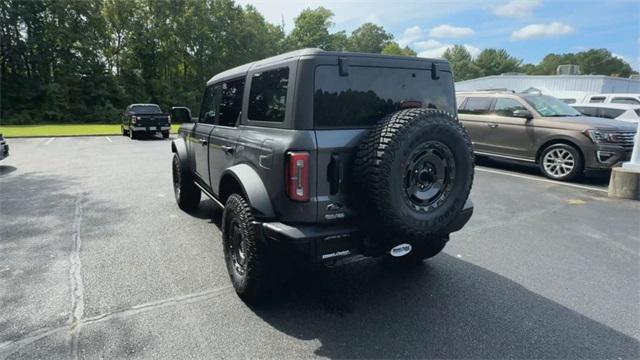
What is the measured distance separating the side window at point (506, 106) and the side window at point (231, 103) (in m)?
7.11

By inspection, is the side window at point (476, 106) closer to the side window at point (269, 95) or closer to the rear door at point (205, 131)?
the rear door at point (205, 131)

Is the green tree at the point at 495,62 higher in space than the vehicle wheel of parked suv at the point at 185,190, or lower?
higher

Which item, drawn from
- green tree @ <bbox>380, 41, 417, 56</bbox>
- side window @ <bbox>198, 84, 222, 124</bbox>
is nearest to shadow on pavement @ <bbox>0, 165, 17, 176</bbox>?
side window @ <bbox>198, 84, 222, 124</bbox>

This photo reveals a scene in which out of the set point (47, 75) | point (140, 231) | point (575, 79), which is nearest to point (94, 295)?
point (140, 231)

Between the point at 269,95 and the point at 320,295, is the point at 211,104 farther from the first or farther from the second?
the point at 320,295

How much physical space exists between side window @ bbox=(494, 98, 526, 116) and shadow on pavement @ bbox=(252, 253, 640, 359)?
20.4ft

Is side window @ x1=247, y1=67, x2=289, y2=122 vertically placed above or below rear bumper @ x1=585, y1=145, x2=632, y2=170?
above

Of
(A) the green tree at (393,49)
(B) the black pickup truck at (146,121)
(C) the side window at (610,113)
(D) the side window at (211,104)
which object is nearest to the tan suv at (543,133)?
(C) the side window at (610,113)

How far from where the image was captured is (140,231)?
4.73 metres

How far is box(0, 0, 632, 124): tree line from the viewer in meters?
32.0

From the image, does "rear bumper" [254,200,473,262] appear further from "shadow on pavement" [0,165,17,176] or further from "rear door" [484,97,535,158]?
"shadow on pavement" [0,165,17,176]

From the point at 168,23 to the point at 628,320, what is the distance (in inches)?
1772

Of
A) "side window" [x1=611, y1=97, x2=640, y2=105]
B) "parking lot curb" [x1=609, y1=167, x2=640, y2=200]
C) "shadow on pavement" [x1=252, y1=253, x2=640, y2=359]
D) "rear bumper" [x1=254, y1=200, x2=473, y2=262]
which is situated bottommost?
"shadow on pavement" [x1=252, y1=253, x2=640, y2=359]

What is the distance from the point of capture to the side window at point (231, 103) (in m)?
3.64
